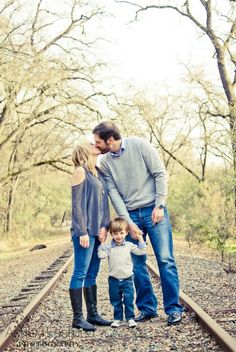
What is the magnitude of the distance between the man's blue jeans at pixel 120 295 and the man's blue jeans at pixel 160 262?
6.1 inches

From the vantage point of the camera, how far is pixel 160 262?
19.5ft

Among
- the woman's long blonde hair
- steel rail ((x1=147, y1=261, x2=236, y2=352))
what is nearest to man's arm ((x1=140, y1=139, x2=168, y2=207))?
the woman's long blonde hair

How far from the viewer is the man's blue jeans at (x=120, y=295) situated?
5934 millimetres

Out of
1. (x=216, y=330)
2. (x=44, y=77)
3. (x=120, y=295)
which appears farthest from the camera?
(x=44, y=77)

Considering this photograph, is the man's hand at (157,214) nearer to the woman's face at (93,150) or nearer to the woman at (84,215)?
the woman at (84,215)

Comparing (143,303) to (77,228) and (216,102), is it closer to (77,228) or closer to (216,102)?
(77,228)

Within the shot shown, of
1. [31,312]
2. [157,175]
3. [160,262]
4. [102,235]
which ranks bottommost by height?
[31,312]

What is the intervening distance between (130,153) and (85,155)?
465mm

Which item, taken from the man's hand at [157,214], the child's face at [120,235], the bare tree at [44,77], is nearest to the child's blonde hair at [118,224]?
the child's face at [120,235]

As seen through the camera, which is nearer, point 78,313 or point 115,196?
point 78,313

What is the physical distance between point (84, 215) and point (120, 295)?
0.94 metres

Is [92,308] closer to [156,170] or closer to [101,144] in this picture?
[156,170]

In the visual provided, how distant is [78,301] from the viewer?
581cm

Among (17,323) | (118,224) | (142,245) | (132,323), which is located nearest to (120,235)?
(118,224)
